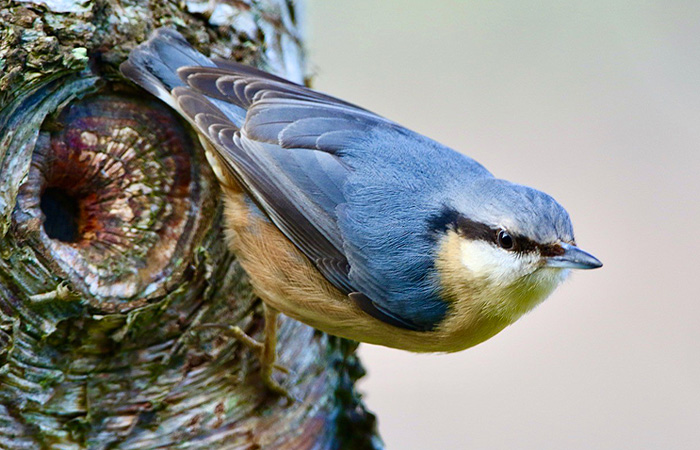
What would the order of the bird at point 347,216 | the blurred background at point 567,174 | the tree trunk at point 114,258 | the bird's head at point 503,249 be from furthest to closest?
the blurred background at point 567,174
the bird at point 347,216
the bird's head at point 503,249
the tree trunk at point 114,258

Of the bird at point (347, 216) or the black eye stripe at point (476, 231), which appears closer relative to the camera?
the black eye stripe at point (476, 231)

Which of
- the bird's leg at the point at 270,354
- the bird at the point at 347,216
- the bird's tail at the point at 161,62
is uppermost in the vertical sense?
the bird's tail at the point at 161,62

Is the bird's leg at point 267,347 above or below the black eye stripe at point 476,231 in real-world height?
below

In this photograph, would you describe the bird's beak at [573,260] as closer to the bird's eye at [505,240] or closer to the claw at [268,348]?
the bird's eye at [505,240]

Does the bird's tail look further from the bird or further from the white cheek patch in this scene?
the white cheek patch

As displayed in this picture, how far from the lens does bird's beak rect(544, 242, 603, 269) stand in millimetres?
2062

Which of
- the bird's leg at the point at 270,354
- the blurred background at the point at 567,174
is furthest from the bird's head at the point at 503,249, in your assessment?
the blurred background at the point at 567,174

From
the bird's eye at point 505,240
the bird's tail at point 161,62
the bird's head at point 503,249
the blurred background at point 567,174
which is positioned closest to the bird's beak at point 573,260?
the bird's head at point 503,249

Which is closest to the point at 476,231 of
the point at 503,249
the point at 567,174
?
the point at 503,249

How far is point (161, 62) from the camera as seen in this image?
7.22 ft

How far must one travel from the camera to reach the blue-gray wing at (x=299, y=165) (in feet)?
7.48

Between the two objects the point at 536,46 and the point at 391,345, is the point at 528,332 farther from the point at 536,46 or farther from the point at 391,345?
the point at 391,345

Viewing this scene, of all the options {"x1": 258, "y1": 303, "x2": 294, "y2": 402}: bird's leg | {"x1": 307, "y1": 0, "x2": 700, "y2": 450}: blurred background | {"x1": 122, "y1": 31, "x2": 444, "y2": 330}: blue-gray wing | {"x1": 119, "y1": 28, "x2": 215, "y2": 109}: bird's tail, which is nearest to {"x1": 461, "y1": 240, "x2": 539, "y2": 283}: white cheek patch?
{"x1": 122, "y1": 31, "x2": 444, "y2": 330}: blue-gray wing

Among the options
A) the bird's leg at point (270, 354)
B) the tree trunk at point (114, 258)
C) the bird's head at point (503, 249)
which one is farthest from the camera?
the bird's leg at point (270, 354)
